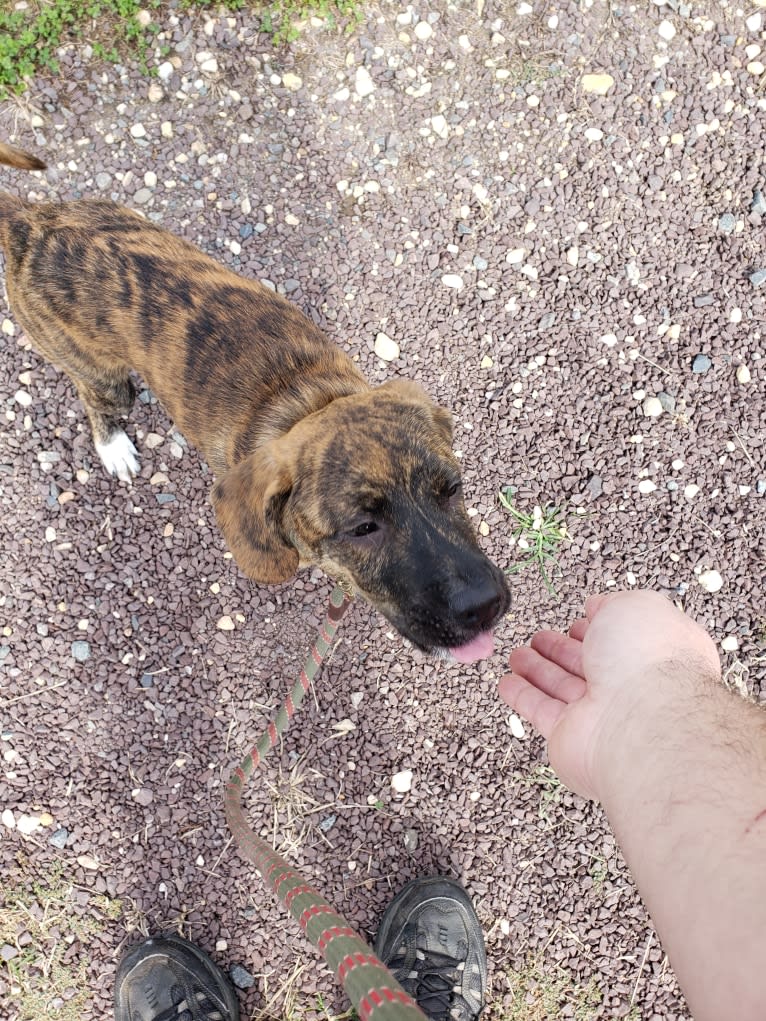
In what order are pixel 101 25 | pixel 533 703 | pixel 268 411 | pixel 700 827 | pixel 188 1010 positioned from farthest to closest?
pixel 101 25 < pixel 188 1010 < pixel 268 411 < pixel 533 703 < pixel 700 827

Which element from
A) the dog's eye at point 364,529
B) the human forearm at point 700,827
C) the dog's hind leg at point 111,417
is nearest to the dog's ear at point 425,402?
the dog's eye at point 364,529

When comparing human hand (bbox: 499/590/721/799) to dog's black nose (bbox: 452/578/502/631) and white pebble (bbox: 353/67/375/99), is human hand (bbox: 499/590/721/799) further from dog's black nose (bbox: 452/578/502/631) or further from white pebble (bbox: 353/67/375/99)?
white pebble (bbox: 353/67/375/99)

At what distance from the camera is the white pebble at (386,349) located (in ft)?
14.5

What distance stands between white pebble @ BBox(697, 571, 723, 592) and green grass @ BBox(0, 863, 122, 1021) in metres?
3.88

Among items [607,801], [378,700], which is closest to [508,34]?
[378,700]

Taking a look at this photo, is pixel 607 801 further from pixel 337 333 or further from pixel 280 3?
pixel 280 3

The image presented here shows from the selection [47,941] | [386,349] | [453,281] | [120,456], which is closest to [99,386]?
[120,456]

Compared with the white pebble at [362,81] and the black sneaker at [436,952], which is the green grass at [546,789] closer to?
the black sneaker at [436,952]

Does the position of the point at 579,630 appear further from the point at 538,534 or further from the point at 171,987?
the point at 171,987

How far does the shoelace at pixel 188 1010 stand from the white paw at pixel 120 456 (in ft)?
9.30

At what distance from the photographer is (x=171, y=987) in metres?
3.68

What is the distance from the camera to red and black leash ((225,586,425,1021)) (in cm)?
160

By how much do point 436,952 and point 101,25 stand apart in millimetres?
Result: 6043

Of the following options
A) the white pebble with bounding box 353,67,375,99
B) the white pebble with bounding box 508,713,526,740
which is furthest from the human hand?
the white pebble with bounding box 353,67,375,99
